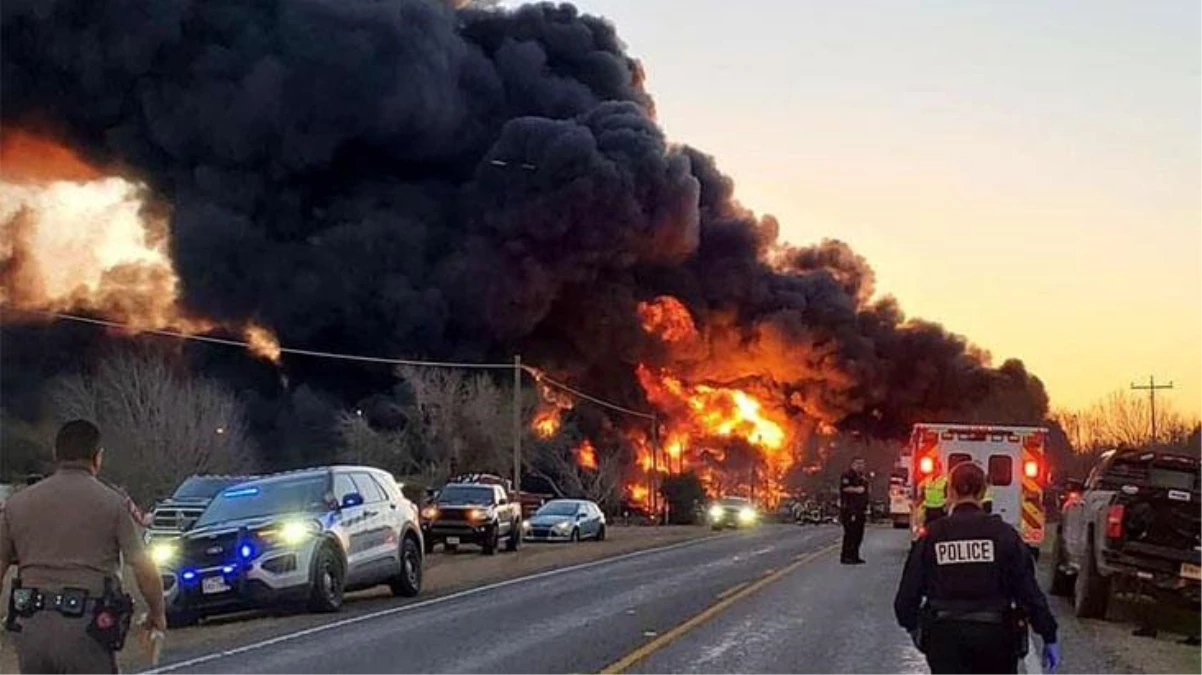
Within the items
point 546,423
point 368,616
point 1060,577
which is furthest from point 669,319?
point 368,616

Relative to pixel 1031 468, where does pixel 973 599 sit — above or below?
below

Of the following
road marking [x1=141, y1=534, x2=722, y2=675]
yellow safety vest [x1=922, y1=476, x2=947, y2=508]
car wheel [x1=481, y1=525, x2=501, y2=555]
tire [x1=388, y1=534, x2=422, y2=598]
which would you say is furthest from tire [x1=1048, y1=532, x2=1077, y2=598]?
car wheel [x1=481, y1=525, x2=501, y2=555]

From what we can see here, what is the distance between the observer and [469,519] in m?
32.0

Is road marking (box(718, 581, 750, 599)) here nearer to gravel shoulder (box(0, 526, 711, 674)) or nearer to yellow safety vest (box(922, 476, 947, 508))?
yellow safety vest (box(922, 476, 947, 508))

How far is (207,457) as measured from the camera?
49.2m

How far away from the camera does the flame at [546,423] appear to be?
6462 centimetres

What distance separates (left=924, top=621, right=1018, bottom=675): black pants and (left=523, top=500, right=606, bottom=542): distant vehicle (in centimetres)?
3216

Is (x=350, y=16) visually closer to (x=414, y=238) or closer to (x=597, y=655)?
(x=414, y=238)

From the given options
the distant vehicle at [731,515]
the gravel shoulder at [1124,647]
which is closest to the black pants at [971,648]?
the gravel shoulder at [1124,647]

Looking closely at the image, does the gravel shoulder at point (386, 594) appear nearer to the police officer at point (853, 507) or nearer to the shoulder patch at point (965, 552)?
the police officer at point (853, 507)

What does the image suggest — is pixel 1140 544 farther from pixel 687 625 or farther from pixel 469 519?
pixel 469 519

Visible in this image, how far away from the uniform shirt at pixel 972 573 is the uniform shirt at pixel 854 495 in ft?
54.2

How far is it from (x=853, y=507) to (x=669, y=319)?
4588cm

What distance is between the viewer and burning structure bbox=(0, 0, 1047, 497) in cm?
6122
